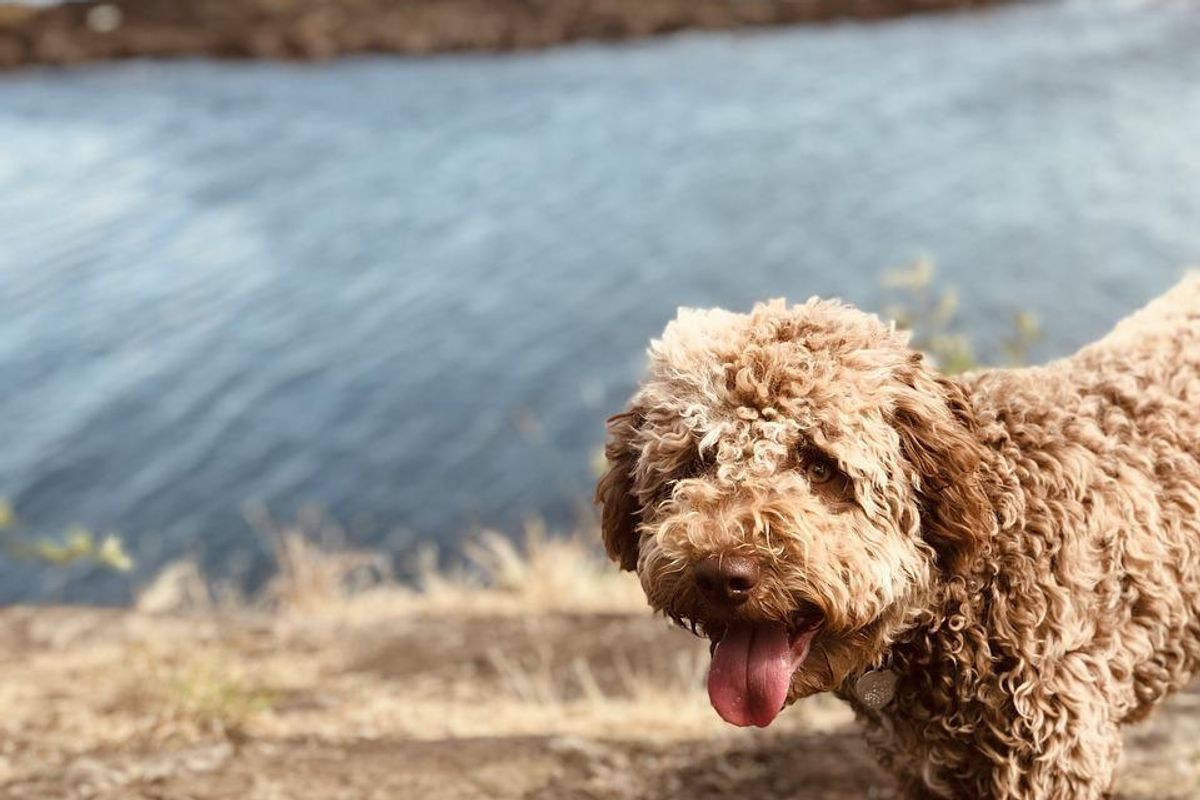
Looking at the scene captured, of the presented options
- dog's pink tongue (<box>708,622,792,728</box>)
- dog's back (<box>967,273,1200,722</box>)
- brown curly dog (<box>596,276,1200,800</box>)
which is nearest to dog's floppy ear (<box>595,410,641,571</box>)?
brown curly dog (<box>596,276,1200,800</box>)

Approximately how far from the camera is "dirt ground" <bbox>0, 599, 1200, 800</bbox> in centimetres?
467

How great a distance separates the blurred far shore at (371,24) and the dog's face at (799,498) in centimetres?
2122

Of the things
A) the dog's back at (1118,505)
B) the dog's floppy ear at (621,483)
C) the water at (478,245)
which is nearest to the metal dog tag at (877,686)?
the dog's back at (1118,505)

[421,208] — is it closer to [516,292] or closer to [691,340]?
[516,292]

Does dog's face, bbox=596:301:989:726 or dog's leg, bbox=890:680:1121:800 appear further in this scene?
dog's leg, bbox=890:680:1121:800

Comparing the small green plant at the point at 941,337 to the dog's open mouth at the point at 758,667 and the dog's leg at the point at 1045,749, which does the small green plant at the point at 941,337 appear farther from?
the dog's open mouth at the point at 758,667

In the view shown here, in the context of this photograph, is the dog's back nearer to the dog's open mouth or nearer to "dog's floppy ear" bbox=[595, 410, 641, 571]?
the dog's open mouth

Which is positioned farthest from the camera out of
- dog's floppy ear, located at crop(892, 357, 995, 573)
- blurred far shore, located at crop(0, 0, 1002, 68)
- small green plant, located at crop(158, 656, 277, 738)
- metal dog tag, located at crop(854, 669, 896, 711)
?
blurred far shore, located at crop(0, 0, 1002, 68)

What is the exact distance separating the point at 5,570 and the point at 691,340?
10.4 metres

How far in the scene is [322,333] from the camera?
580 inches

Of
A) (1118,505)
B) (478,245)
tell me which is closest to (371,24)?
(478,245)

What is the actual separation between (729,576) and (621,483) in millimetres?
637

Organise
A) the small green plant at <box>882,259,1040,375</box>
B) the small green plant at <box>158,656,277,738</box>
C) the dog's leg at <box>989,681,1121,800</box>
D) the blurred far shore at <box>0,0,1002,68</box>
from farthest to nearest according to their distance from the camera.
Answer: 1. the blurred far shore at <box>0,0,1002,68</box>
2. the small green plant at <box>882,259,1040,375</box>
3. the small green plant at <box>158,656,277,738</box>
4. the dog's leg at <box>989,681,1121,800</box>

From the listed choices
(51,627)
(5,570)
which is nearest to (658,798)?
(51,627)
